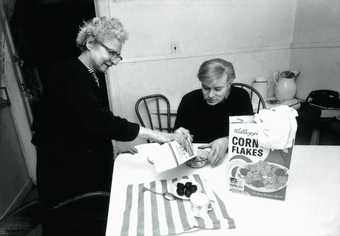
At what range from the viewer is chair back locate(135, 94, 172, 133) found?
8.51ft

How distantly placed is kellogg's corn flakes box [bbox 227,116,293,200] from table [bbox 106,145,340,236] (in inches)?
1.9

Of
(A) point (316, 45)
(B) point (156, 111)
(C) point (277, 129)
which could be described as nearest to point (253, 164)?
(C) point (277, 129)

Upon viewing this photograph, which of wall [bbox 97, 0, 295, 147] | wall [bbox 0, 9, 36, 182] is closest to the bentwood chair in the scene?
wall [bbox 97, 0, 295, 147]

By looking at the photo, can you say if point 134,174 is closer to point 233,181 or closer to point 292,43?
point 233,181

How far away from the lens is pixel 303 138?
2211 mm

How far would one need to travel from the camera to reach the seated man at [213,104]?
1619 mm

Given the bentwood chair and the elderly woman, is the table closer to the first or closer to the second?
the elderly woman

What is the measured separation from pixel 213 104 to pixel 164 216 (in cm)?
104

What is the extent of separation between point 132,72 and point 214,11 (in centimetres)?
100

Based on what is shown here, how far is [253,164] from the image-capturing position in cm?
100

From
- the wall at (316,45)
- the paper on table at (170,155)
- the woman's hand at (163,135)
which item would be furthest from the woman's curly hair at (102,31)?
the wall at (316,45)

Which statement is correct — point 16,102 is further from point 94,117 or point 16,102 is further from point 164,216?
point 164,216

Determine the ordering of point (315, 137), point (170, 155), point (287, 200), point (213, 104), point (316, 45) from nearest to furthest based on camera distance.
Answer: point (287, 200) → point (170, 155) → point (213, 104) → point (315, 137) → point (316, 45)

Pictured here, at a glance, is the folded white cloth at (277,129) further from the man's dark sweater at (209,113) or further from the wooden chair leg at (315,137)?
the wooden chair leg at (315,137)
